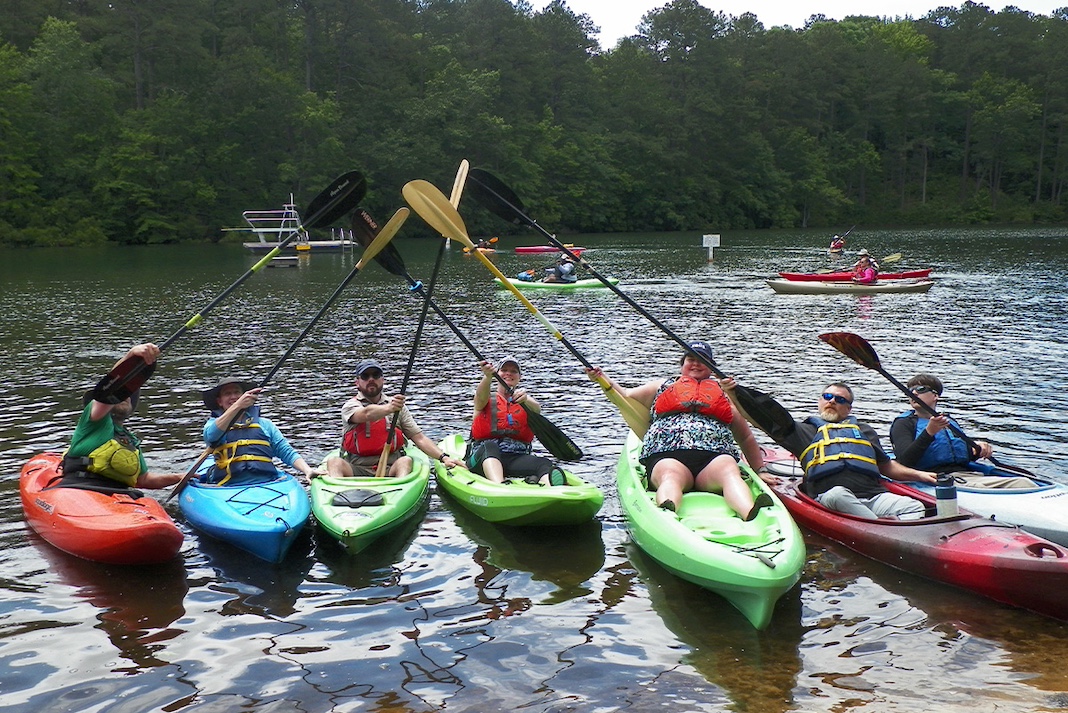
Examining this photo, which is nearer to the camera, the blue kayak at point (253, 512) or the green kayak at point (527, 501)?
the blue kayak at point (253, 512)

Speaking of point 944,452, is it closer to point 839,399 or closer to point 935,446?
point 935,446

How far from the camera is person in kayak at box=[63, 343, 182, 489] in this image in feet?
22.8

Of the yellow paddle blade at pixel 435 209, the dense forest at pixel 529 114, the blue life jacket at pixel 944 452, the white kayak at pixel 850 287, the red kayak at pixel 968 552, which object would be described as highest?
the dense forest at pixel 529 114

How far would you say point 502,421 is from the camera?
7941mm

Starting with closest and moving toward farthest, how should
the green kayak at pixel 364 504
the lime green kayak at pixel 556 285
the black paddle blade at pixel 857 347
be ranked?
the green kayak at pixel 364 504 < the black paddle blade at pixel 857 347 < the lime green kayak at pixel 556 285

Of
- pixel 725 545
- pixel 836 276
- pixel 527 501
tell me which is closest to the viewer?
pixel 725 545

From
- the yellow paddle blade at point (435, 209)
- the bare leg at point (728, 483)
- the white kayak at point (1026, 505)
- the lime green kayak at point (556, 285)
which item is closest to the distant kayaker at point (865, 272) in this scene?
the lime green kayak at point (556, 285)

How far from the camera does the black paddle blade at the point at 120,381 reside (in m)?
6.77

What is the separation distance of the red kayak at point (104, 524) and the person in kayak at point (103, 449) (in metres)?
0.10

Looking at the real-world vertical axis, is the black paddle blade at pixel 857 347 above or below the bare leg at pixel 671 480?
above

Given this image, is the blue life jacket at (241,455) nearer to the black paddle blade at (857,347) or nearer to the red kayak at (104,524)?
the red kayak at (104,524)

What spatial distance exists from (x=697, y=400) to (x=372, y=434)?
2.70 m

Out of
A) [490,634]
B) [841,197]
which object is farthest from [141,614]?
[841,197]

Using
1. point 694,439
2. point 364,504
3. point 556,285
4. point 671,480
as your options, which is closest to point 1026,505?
point 694,439
